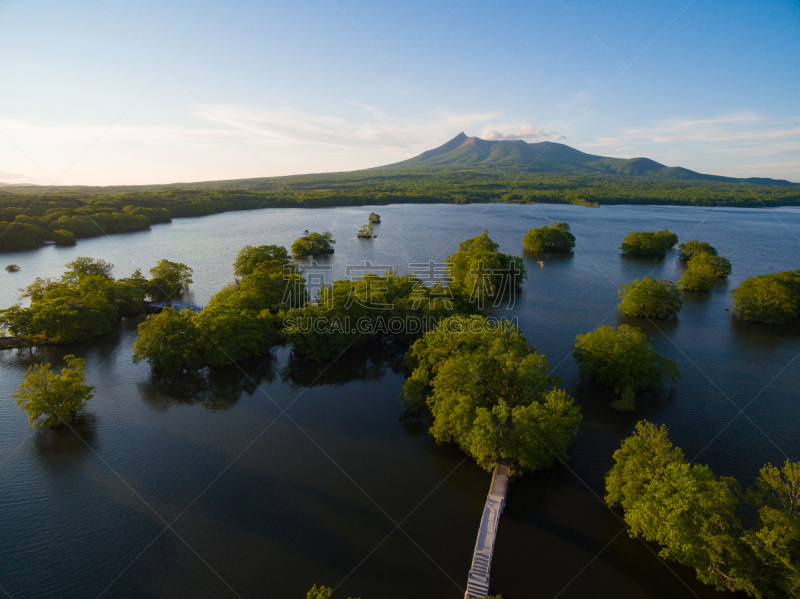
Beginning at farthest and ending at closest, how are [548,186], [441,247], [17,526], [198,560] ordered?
[548,186], [441,247], [17,526], [198,560]

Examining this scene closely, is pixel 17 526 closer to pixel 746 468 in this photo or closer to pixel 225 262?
pixel 746 468

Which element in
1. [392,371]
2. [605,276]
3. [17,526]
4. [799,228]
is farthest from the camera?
[799,228]

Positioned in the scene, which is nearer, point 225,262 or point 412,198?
point 225,262

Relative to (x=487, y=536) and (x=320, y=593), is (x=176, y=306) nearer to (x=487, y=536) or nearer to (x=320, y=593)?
(x=320, y=593)

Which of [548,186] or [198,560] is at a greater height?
[548,186]

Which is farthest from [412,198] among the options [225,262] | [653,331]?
[653,331]

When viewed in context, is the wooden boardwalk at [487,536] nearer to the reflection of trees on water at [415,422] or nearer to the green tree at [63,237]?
the reflection of trees on water at [415,422]
